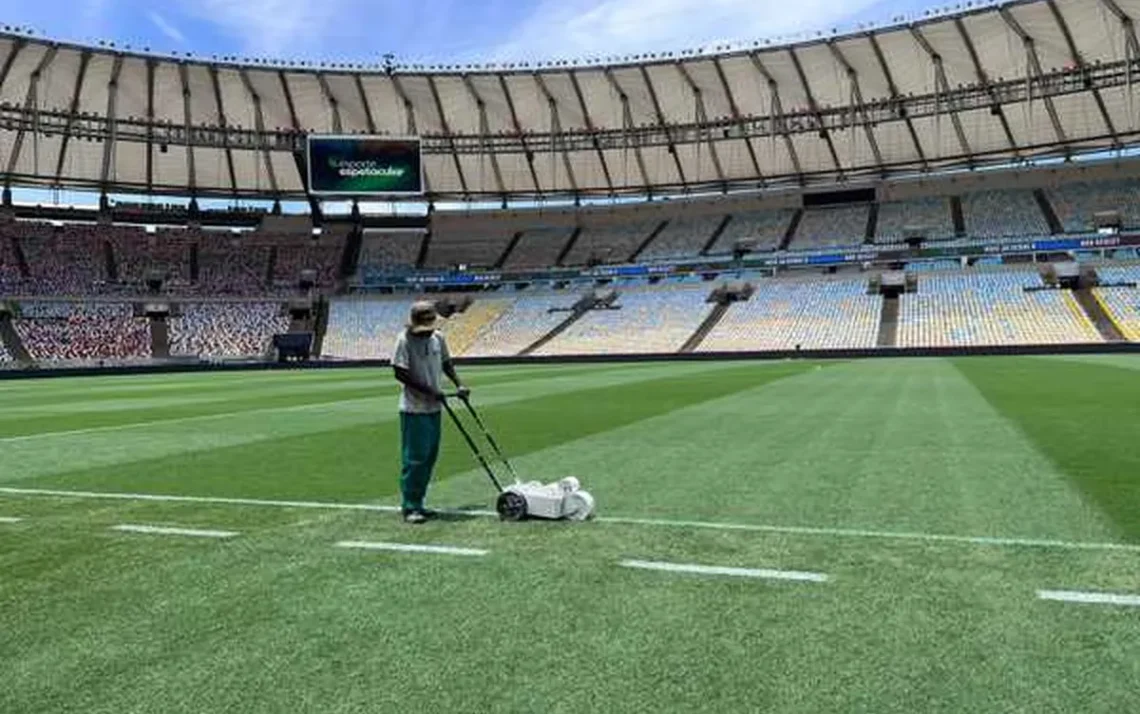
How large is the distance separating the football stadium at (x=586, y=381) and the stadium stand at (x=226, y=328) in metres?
0.35

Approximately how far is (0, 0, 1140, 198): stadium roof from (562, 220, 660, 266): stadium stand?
128 inches

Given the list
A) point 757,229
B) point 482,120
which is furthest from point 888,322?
point 482,120

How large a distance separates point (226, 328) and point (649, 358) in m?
31.4

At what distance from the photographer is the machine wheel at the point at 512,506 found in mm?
7754

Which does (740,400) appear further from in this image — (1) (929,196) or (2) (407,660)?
(1) (929,196)

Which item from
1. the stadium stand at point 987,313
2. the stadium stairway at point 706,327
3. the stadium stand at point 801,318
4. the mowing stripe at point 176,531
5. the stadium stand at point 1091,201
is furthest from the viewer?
the stadium stand at point 1091,201

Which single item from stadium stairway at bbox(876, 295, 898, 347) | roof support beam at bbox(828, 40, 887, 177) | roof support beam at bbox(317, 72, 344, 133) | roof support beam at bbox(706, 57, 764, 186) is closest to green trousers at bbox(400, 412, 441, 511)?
stadium stairway at bbox(876, 295, 898, 347)

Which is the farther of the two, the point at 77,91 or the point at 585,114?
the point at 585,114

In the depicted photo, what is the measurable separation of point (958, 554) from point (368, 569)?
395 centimetres

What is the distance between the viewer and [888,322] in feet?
178

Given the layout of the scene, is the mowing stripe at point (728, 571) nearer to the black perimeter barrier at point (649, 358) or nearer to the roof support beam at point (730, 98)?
the black perimeter barrier at point (649, 358)

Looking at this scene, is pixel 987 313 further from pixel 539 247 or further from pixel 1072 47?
pixel 539 247

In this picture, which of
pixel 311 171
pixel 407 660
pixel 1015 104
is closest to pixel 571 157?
pixel 311 171

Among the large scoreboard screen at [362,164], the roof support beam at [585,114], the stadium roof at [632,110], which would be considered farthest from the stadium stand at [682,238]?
the large scoreboard screen at [362,164]
